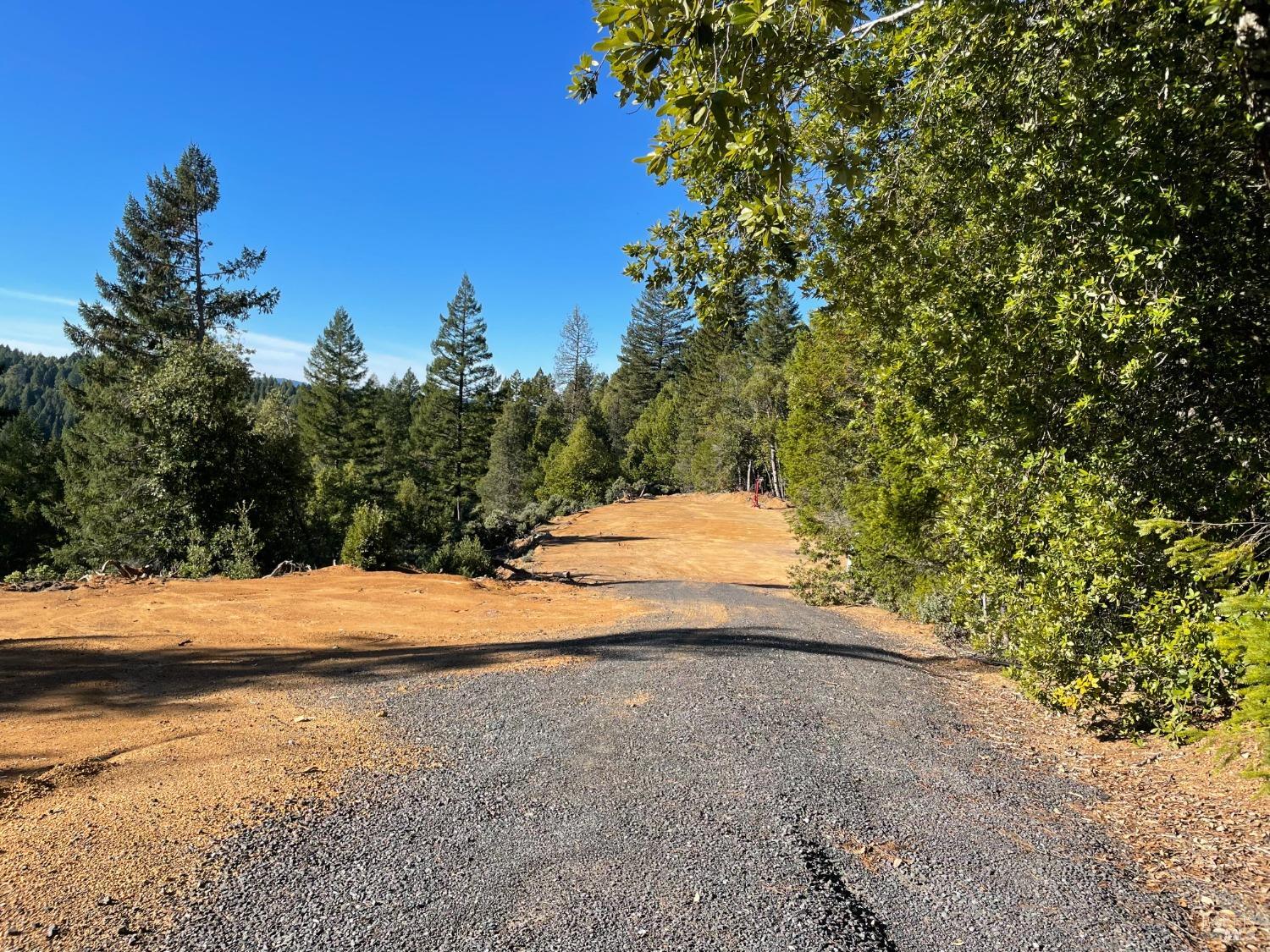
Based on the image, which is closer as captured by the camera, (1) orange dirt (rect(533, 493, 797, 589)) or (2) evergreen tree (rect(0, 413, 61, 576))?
(1) orange dirt (rect(533, 493, 797, 589))

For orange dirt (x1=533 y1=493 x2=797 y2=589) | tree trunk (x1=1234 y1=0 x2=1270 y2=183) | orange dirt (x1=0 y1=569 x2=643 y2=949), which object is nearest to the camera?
tree trunk (x1=1234 y1=0 x2=1270 y2=183)

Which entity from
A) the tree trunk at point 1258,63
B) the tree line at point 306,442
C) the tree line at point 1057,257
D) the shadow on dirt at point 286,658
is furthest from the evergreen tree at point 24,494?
the tree trunk at point 1258,63

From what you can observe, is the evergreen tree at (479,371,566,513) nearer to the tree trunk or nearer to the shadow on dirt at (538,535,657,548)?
the shadow on dirt at (538,535,657,548)

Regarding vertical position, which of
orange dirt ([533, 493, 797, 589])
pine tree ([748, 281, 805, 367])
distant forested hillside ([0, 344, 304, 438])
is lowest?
orange dirt ([533, 493, 797, 589])

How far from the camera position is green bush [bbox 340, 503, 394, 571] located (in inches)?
575

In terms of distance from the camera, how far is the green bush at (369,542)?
14.6 m

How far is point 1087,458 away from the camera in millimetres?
4895

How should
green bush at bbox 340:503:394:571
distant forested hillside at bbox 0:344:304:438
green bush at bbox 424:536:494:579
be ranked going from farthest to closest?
distant forested hillside at bbox 0:344:304:438 → green bush at bbox 424:536:494:579 → green bush at bbox 340:503:394:571

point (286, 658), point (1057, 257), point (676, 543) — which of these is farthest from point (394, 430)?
point (1057, 257)

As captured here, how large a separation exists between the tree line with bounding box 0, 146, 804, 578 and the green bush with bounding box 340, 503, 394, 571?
0.04 m

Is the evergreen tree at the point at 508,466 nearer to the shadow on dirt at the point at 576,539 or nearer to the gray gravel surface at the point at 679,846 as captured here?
the shadow on dirt at the point at 576,539

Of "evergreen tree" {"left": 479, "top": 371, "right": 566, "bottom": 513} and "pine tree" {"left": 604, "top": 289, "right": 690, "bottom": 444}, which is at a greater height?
"pine tree" {"left": 604, "top": 289, "right": 690, "bottom": 444}

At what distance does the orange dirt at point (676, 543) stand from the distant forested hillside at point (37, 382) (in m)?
121

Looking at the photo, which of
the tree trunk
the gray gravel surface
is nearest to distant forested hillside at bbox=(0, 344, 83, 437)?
the gray gravel surface
